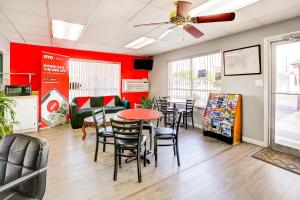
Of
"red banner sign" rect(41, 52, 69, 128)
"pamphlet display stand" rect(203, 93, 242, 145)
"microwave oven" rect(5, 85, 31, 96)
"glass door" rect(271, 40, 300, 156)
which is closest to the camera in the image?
"glass door" rect(271, 40, 300, 156)

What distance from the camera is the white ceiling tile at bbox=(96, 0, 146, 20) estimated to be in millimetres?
2635

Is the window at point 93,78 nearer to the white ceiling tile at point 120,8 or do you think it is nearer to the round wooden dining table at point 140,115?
the white ceiling tile at point 120,8

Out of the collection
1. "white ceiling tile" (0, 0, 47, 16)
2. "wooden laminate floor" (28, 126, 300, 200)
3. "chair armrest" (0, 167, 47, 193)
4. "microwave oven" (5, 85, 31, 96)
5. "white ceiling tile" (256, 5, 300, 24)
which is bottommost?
"wooden laminate floor" (28, 126, 300, 200)

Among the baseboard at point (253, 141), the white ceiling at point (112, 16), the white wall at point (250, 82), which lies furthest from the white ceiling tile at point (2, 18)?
the baseboard at point (253, 141)

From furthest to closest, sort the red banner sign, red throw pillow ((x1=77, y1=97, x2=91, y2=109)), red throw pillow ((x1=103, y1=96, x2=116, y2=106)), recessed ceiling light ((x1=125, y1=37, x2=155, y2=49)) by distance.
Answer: red throw pillow ((x1=103, y1=96, x2=116, y2=106))
red throw pillow ((x1=77, y1=97, x2=91, y2=109))
the red banner sign
recessed ceiling light ((x1=125, y1=37, x2=155, y2=49))

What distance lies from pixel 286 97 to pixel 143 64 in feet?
16.6

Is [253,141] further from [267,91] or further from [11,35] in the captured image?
[11,35]

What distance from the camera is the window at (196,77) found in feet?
16.5

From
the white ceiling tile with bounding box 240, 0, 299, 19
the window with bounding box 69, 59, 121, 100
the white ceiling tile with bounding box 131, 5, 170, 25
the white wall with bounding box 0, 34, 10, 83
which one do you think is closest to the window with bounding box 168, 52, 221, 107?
the white ceiling tile with bounding box 240, 0, 299, 19

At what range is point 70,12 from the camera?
9.75 feet

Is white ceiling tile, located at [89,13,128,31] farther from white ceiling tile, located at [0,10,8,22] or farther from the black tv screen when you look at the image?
the black tv screen

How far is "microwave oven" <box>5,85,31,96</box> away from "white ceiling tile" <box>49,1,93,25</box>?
7.94 feet

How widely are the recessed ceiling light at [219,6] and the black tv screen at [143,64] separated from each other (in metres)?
4.44

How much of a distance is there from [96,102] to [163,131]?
12.2ft
